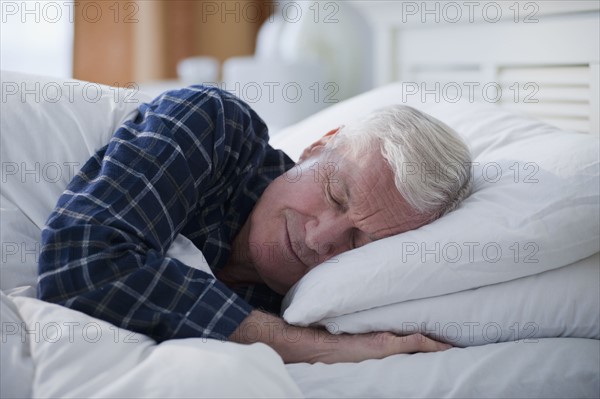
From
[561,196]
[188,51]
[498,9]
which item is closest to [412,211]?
[561,196]

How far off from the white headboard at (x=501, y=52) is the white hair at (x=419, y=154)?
455 mm

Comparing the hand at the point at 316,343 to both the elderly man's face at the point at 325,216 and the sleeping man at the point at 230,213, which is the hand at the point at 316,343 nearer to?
the sleeping man at the point at 230,213

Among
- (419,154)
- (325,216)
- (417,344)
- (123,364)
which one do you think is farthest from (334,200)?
(123,364)

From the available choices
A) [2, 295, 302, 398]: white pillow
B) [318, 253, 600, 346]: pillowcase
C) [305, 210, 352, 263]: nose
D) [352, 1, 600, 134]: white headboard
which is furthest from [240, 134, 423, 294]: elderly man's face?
[352, 1, 600, 134]: white headboard

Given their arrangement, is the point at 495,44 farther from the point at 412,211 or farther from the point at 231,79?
the point at 231,79

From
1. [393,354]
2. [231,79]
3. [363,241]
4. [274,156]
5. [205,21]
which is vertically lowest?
[393,354]

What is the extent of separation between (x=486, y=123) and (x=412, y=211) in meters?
0.38

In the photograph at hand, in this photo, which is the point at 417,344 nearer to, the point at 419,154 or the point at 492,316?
the point at 492,316

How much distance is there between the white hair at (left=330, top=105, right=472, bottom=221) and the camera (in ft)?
3.77

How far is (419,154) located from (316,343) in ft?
1.19

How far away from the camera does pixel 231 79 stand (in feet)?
9.95

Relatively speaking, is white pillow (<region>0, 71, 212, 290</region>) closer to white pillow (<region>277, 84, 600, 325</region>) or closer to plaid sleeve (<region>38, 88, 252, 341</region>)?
plaid sleeve (<region>38, 88, 252, 341</region>)

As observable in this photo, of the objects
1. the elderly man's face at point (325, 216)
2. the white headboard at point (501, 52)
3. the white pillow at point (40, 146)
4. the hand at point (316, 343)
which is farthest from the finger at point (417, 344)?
the white headboard at point (501, 52)

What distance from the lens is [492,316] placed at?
107cm
